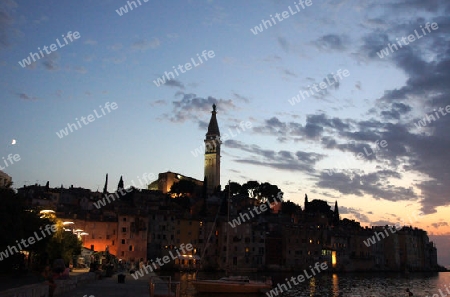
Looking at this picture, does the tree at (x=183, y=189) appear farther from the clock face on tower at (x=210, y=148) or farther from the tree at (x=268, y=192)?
the clock face on tower at (x=210, y=148)

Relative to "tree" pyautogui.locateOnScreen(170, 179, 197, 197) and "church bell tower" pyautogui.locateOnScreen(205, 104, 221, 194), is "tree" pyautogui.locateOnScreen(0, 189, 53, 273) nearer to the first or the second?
"tree" pyautogui.locateOnScreen(170, 179, 197, 197)

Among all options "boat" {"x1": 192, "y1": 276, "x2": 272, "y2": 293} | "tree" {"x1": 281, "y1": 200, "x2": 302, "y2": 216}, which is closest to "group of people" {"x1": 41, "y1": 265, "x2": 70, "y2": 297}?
"boat" {"x1": 192, "y1": 276, "x2": 272, "y2": 293}

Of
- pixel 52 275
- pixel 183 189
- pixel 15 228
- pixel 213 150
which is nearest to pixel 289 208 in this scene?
pixel 183 189

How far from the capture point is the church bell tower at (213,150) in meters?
189

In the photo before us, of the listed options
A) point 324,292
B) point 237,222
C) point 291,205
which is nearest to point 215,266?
point 237,222

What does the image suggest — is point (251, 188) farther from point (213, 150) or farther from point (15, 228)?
point (15, 228)

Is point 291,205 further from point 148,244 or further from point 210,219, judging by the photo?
point 148,244

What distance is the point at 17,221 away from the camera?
107ft

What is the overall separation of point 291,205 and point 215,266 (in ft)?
172

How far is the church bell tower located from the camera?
189 metres

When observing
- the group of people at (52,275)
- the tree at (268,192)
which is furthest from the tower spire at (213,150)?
the group of people at (52,275)

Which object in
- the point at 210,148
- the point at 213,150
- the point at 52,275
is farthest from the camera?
the point at 210,148

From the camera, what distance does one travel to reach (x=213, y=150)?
190 metres

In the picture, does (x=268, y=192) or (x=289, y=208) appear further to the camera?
(x=268, y=192)
